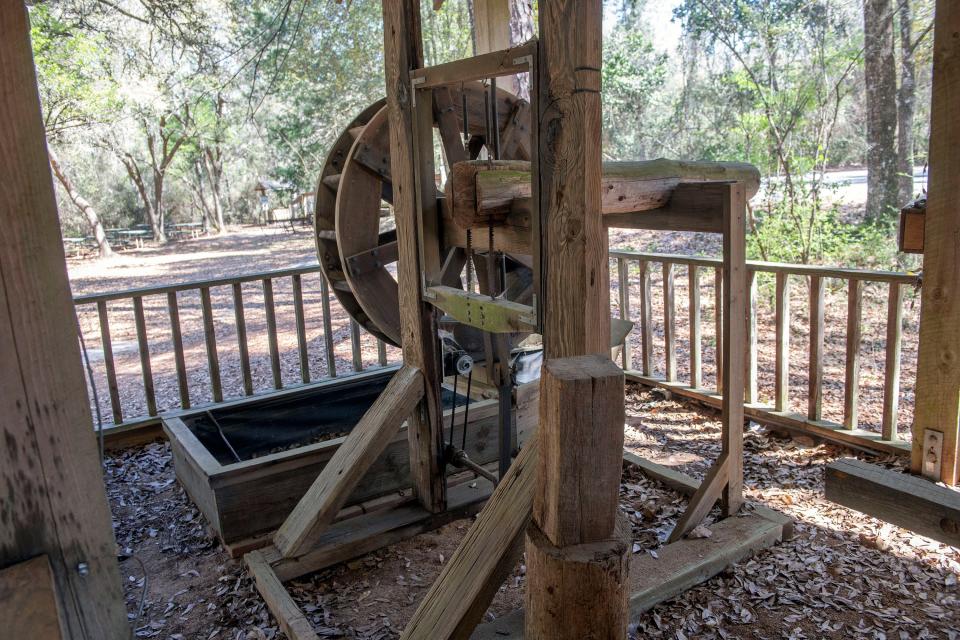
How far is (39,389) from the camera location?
1148mm

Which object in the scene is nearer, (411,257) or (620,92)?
(411,257)

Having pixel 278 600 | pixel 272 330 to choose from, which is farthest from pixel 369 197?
pixel 278 600

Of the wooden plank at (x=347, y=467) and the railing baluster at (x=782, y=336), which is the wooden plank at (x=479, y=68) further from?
the railing baluster at (x=782, y=336)

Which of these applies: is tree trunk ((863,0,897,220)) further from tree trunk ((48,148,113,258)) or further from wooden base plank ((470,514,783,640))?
tree trunk ((48,148,113,258))

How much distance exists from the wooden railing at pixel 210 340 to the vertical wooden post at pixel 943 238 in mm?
3544

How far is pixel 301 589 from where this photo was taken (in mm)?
2996


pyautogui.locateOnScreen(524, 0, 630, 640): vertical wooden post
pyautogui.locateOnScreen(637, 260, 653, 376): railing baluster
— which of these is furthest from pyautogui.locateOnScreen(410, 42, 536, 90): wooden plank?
pyautogui.locateOnScreen(637, 260, 653, 376): railing baluster

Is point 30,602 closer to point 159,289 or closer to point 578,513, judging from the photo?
point 578,513

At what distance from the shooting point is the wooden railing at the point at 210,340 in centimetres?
461

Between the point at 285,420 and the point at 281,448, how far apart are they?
17cm

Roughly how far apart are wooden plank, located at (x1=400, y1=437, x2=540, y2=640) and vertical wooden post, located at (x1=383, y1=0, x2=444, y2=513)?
99cm

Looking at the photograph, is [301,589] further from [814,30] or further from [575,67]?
[814,30]

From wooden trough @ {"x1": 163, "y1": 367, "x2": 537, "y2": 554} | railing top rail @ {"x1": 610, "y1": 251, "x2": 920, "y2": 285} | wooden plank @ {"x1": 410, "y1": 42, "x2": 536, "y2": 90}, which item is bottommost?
wooden trough @ {"x1": 163, "y1": 367, "x2": 537, "y2": 554}

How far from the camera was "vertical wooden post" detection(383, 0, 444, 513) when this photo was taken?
2893 mm
